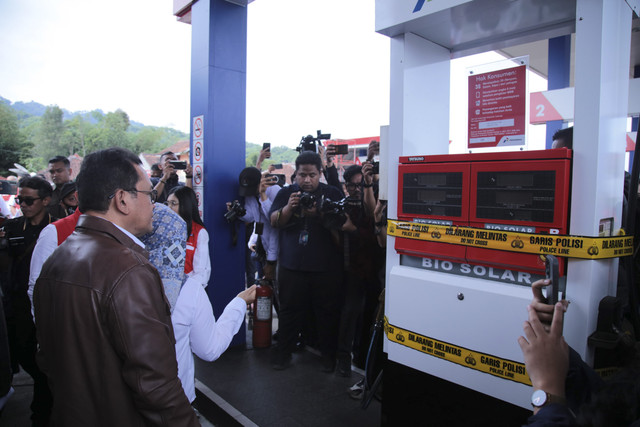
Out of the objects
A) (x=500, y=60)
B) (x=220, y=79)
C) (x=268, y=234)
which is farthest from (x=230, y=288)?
(x=500, y=60)

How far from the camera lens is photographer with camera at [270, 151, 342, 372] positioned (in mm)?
4297

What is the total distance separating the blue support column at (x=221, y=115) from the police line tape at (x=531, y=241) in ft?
9.97

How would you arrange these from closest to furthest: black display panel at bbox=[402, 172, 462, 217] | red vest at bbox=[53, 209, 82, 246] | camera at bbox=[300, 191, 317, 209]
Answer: black display panel at bbox=[402, 172, 462, 217] < red vest at bbox=[53, 209, 82, 246] < camera at bbox=[300, 191, 317, 209]

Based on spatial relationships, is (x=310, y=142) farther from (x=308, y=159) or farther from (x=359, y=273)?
(x=359, y=273)

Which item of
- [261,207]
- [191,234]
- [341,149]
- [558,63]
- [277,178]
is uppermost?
[558,63]

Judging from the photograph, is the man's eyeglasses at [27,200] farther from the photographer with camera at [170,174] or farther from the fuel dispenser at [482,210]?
the fuel dispenser at [482,210]

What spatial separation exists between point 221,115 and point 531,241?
151 inches

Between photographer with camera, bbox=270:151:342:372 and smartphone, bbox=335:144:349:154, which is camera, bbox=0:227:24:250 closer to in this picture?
photographer with camera, bbox=270:151:342:372

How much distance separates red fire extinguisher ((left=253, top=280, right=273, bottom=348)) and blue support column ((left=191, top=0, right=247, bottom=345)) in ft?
0.65

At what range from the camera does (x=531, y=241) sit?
6.63 ft

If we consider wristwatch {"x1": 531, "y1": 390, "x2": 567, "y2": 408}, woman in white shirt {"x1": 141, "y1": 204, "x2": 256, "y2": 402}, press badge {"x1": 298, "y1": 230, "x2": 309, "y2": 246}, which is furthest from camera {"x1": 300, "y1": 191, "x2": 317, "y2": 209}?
wristwatch {"x1": 531, "y1": 390, "x2": 567, "y2": 408}

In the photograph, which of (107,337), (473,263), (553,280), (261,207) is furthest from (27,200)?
(553,280)

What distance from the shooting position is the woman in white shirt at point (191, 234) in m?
3.71

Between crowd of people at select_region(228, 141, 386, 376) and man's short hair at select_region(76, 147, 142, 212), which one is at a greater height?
man's short hair at select_region(76, 147, 142, 212)
